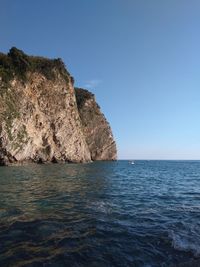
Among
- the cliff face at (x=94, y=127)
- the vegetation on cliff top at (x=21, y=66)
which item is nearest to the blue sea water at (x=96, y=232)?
the vegetation on cliff top at (x=21, y=66)

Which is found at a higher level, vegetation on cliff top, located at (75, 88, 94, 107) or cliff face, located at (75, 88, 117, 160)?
vegetation on cliff top, located at (75, 88, 94, 107)

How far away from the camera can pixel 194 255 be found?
10.0 m

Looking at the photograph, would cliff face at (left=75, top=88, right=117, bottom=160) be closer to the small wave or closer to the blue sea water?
the blue sea water

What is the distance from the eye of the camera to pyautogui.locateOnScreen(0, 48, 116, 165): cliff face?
70938mm

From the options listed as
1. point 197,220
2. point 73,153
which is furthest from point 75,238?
point 73,153

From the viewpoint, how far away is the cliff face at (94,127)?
133 meters

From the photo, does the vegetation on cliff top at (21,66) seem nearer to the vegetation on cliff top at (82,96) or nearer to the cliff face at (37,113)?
the cliff face at (37,113)

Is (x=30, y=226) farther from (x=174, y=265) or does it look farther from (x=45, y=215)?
(x=174, y=265)

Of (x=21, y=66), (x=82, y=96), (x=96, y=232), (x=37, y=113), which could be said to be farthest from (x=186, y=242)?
(x=82, y=96)

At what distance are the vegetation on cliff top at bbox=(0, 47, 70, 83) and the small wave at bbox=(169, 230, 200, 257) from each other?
68.2 meters

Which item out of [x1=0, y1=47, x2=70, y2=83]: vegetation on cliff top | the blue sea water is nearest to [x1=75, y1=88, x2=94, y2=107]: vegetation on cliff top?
[x1=0, y1=47, x2=70, y2=83]: vegetation on cliff top

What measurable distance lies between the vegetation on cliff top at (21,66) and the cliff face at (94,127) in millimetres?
36456

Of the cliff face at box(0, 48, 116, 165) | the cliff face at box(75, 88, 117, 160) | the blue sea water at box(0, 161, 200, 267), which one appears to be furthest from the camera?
the cliff face at box(75, 88, 117, 160)

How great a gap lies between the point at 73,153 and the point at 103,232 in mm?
90753
